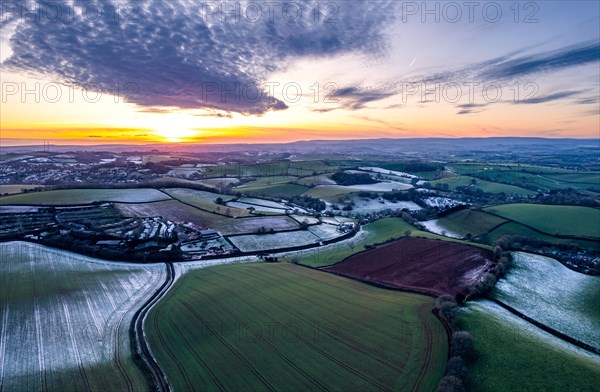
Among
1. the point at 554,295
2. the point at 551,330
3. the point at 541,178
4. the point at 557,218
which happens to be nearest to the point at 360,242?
the point at 554,295

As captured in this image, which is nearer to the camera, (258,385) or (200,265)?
(258,385)

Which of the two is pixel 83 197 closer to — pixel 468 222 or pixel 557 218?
pixel 468 222

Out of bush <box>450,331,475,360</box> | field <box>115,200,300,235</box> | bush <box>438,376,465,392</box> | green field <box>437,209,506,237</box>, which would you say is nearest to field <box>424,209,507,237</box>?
green field <box>437,209,506,237</box>

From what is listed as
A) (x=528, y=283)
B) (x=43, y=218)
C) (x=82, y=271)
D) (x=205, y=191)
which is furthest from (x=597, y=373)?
(x=205, y=191)

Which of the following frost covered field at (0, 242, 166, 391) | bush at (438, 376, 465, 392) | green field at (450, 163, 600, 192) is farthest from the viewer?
green field at (450, 163, 600, 192)

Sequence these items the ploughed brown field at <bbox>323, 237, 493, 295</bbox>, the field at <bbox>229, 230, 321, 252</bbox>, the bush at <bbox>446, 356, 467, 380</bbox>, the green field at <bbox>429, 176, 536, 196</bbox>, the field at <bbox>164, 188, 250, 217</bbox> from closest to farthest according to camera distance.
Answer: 1. the bush at <bbox>446, 356, 467, 380</bbox>
2. the ploughed brown field at <bbox>323, 237, 493, 295</bbox>
3. the field at <bbox>229, 230, 321, 252</bbox>
4. the field at <bbox>164, 188, 250, 217</bbox>
5. the green field at <bbox>429, 176, 536, 196</bbox>

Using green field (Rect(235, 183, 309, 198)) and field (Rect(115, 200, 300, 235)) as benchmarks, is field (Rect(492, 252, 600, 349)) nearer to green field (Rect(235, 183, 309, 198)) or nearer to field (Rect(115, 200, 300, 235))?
field (Rect(115, 200, 300, 235))

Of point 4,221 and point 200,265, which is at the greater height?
point 4,221

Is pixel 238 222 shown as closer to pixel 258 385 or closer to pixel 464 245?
pixel 464 245
